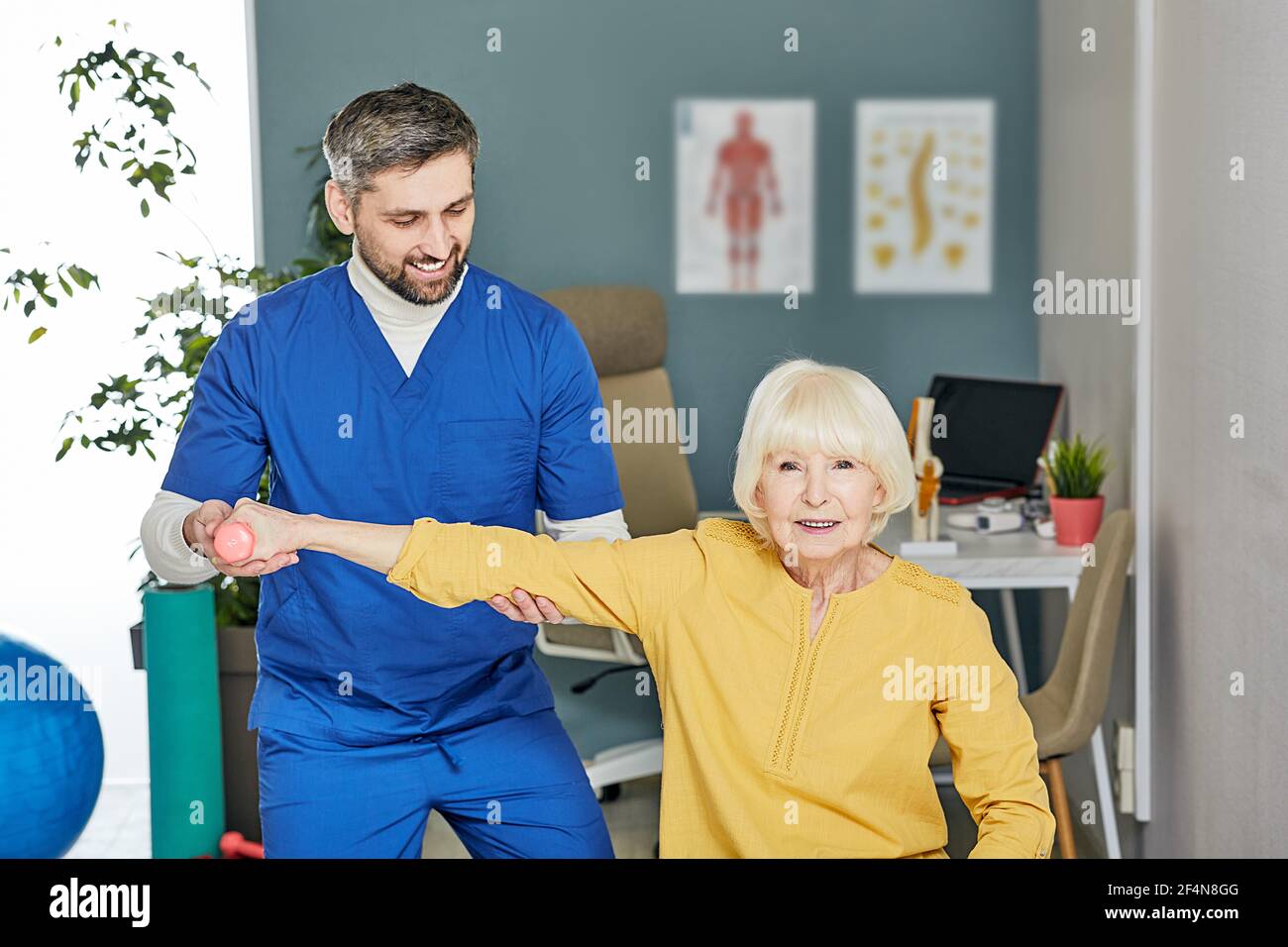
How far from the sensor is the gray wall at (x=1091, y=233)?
2676 millimetres

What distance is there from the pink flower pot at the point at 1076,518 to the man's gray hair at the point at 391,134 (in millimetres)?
1403

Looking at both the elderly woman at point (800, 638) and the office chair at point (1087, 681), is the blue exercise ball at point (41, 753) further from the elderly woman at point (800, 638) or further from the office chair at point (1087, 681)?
the office chair at point (1087, 681)

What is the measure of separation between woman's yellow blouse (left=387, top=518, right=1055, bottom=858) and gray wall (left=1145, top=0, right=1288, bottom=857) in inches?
25.8

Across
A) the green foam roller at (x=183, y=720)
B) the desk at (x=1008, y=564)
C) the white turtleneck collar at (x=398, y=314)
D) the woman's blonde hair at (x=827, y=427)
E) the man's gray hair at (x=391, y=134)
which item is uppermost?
the man's gray hair at (x=391, y=134)

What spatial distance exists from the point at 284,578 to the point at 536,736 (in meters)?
0.36

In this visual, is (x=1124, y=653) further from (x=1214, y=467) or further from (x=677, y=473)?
(x=677, y=473)

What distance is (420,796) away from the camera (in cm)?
172

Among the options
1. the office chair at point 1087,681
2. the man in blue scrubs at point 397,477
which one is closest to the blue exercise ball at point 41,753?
the man in blue scrubs at point 397,477

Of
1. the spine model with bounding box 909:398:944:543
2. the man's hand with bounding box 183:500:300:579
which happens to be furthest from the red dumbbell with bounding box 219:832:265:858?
the spine model with bounding box 909:398:944:543

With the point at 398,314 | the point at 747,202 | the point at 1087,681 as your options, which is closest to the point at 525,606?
the point at 398,314

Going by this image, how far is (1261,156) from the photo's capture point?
6.25ft

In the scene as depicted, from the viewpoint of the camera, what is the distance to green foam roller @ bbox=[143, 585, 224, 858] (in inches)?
99.8
